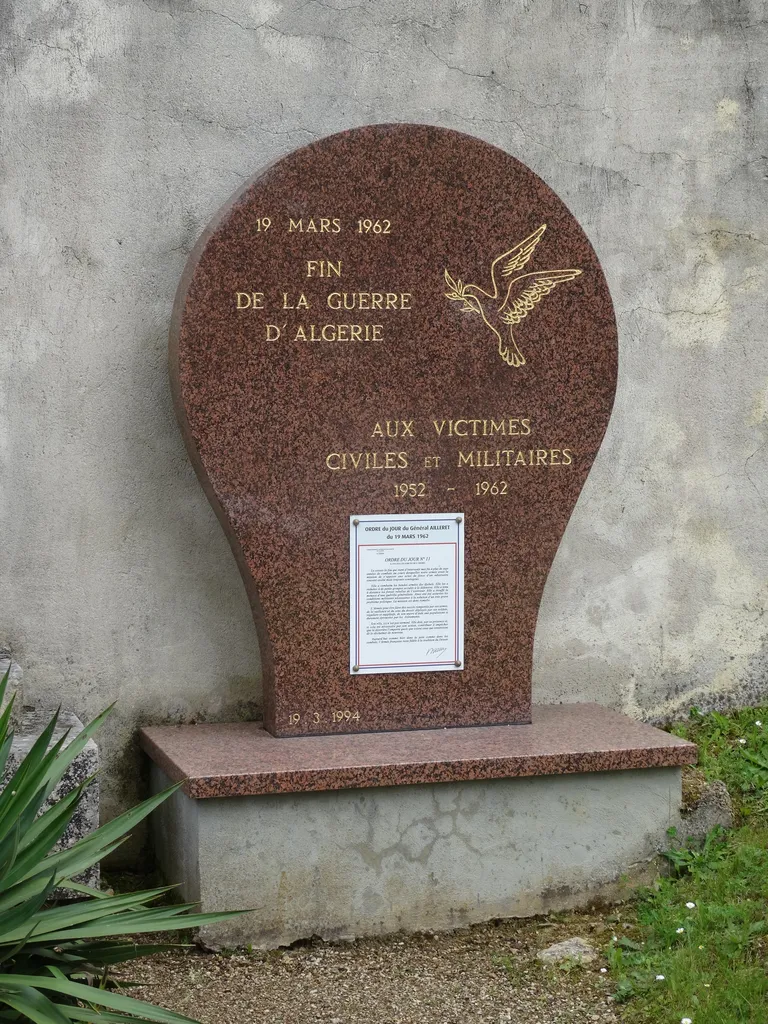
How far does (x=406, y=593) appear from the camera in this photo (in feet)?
13.7

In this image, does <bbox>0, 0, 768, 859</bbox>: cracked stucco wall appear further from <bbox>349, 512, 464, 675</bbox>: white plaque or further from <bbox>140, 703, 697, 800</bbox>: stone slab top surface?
<bbox>349, 512, 464, 675</bbox>: white plaque

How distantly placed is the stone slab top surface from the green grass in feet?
1.10

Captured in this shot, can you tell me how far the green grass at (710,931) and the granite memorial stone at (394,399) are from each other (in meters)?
0.75

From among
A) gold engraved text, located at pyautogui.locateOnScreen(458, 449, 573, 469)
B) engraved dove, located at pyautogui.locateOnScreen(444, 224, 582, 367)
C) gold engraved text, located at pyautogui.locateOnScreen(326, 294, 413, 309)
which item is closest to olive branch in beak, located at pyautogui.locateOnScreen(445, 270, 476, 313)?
engraved dove, located at pyautogui.locateOnScreen(444, 224, 582, 367)

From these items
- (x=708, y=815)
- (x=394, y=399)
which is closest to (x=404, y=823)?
(x=708, y=815)

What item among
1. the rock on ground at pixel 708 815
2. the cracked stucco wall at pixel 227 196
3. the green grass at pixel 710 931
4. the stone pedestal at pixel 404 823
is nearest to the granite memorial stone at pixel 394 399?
the stone pedestal at pixel 404 823

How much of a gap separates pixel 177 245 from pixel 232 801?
6.06 feet

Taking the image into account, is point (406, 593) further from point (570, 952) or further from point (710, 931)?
point (710, 931)

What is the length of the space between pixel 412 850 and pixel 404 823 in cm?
9

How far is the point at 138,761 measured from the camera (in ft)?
14.3

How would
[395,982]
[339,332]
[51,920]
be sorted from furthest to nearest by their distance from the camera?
[339,332], [395,982], [51,920]

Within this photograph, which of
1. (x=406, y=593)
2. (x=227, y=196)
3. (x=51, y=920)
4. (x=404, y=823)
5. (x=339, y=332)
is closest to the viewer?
(x=51, y=920)

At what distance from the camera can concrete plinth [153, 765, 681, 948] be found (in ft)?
12.1

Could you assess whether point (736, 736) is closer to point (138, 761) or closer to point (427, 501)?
point (427, 501)
